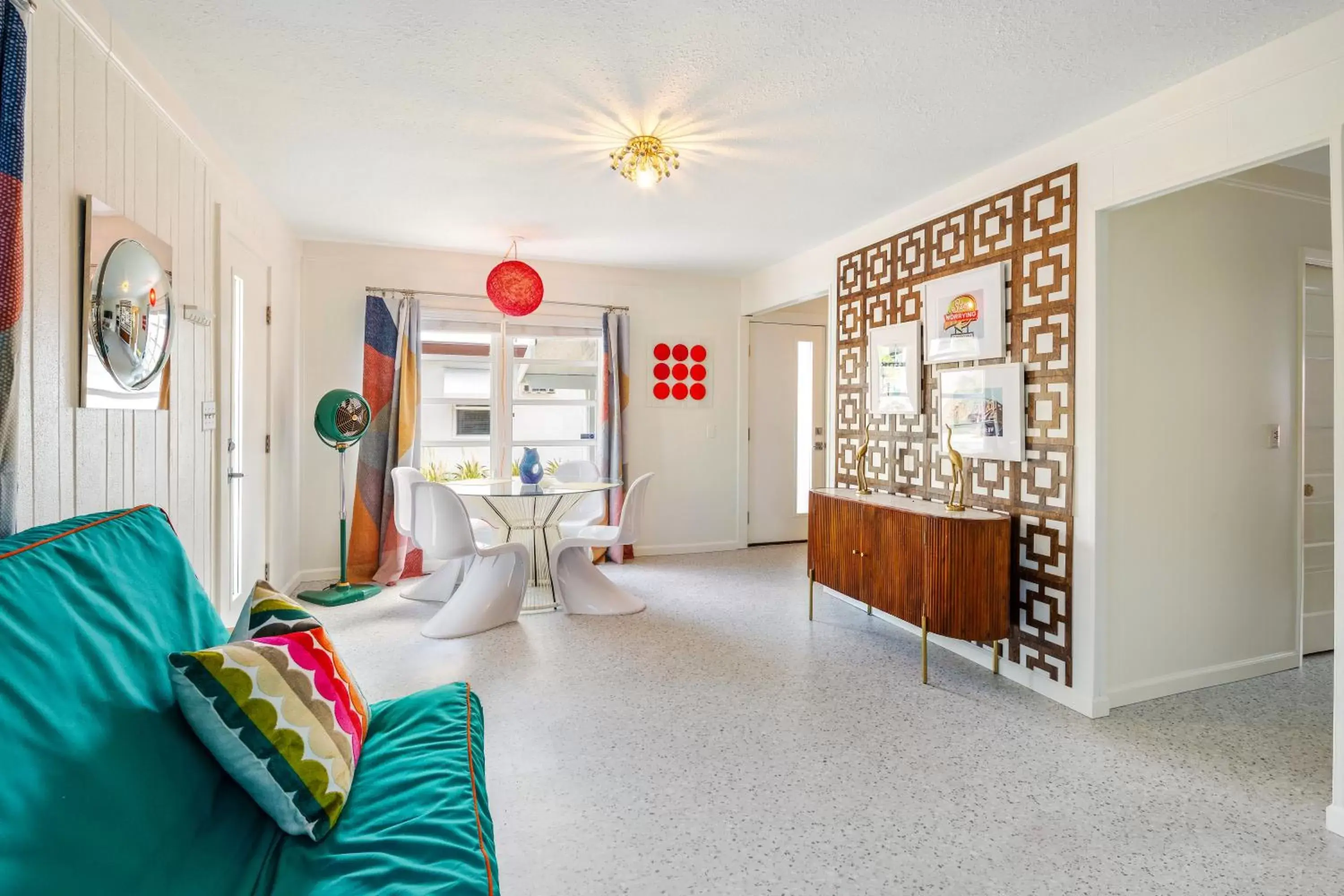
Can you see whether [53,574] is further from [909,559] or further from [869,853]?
[909,559]

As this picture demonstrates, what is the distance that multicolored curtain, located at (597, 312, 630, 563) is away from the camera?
18.4ft

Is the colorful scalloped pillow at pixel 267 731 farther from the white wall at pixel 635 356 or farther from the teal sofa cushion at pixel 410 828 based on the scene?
the white wall at pixel 635 356

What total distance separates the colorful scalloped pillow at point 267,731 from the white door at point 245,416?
7.74 feet

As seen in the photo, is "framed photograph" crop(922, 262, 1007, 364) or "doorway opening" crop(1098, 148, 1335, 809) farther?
"framed photograph" crop(922, 262, 1007, 364)

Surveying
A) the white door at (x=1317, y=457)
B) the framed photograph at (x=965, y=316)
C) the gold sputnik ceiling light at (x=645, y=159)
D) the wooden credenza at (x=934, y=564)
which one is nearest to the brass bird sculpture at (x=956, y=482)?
the wooden credenza at (x=934, y=564)

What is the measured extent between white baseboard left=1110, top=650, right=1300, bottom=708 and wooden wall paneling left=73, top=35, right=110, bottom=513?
3.83 m

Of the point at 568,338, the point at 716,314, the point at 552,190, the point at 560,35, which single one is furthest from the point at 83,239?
the point at 716,314

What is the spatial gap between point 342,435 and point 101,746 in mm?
3814

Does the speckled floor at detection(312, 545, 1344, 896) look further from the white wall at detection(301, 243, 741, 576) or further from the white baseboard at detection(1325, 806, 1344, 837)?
the white wall at detection(301, 243, 741, 576)

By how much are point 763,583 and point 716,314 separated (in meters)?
2.48

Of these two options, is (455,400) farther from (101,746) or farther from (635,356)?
(101,746)

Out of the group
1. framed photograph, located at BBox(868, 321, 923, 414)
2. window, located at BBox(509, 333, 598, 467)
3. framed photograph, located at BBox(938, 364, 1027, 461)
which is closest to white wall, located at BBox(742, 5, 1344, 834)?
framed photograph, located at BBox(938, 364, 1027, 461)

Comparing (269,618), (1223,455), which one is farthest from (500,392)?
(1223,455)

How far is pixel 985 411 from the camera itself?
3.31m
